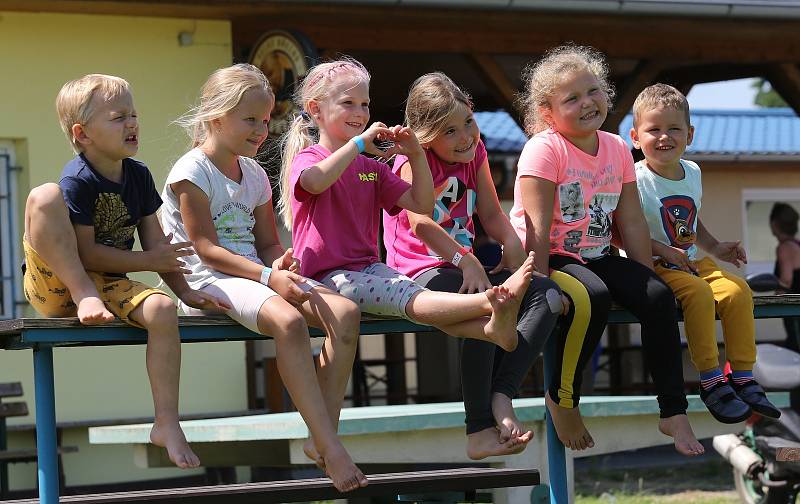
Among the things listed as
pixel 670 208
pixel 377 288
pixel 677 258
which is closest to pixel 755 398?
pixel 677 258

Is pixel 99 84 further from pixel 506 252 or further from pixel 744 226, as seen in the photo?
pixel 744 226

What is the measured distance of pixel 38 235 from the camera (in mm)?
3855

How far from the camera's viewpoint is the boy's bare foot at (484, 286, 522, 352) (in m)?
3.91

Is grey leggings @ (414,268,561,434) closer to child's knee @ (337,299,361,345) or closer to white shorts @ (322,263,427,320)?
white shorts @ (322,263,427,320)

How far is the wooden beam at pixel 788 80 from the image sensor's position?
11047mm

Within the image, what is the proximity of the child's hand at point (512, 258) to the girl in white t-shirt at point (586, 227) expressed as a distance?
0.05 metres

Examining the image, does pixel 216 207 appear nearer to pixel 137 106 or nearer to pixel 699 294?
pixel 699 294

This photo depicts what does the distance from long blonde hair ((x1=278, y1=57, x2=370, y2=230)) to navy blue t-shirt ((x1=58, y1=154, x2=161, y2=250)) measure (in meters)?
0.49

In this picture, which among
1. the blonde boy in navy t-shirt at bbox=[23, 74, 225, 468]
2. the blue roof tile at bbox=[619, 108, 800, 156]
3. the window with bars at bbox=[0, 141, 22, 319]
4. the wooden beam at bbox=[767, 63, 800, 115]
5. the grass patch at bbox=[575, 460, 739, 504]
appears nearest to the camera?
the blonde boy in navy t-shirt at bbox=[23, 74, 225, 468]

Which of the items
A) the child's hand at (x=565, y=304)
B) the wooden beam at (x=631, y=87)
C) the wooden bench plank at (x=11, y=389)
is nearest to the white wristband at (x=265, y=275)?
the child's hand at (x=565, y=304)

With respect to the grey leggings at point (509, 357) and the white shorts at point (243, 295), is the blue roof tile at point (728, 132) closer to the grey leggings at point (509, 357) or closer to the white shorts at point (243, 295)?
the grey leggings at point (509, 357)

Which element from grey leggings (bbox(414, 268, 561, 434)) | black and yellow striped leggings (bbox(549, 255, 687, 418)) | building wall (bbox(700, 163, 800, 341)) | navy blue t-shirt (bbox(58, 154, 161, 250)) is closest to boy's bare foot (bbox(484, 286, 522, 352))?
grey leggings (bbox(414, 268, 561, 434))

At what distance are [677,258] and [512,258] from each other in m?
0.70

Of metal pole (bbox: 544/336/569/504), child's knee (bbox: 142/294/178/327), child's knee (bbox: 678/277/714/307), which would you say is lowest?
metal pole (bbox: 544/336/569/504)
